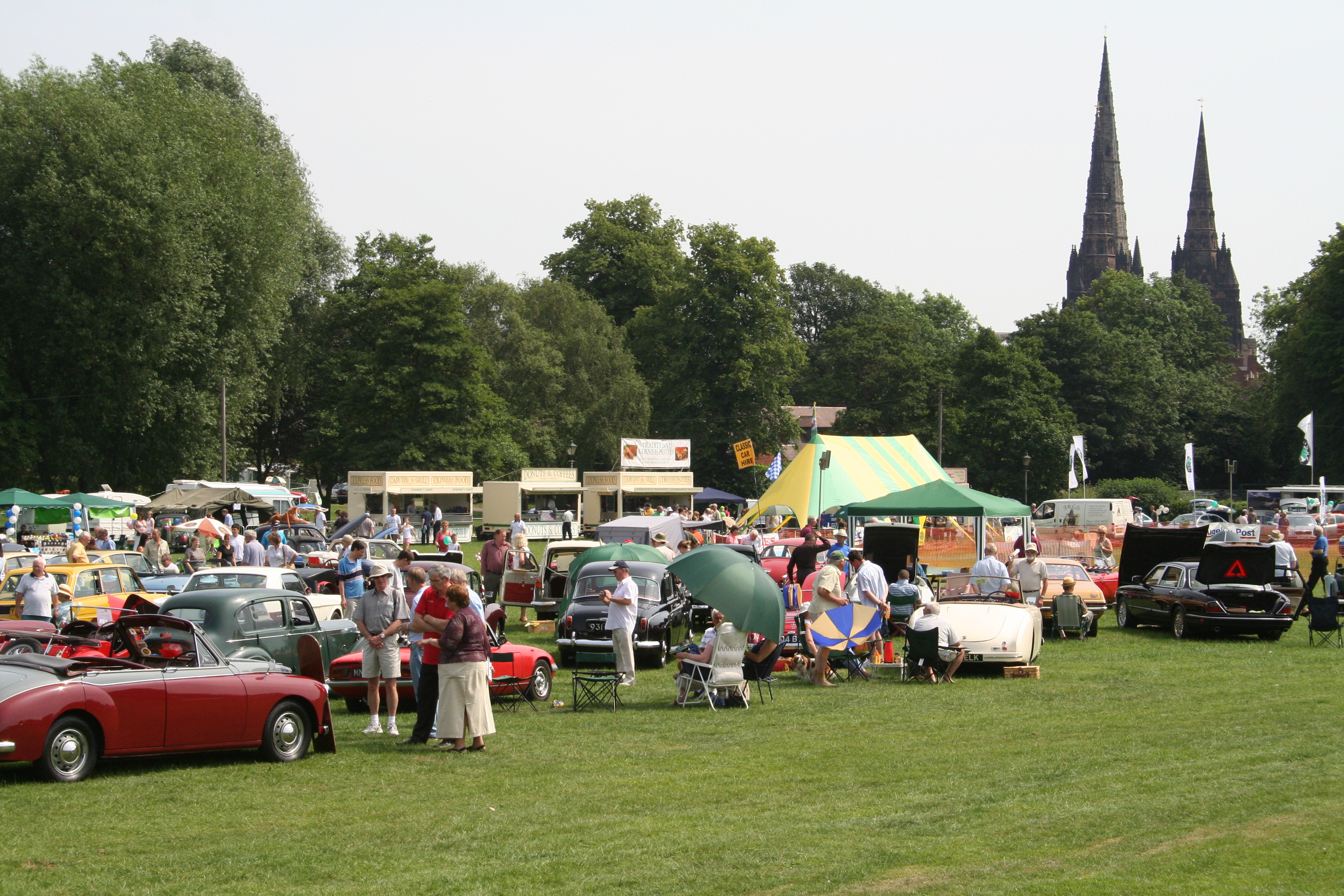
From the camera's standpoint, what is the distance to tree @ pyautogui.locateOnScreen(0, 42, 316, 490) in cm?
4250

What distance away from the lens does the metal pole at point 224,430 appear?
4597 cm

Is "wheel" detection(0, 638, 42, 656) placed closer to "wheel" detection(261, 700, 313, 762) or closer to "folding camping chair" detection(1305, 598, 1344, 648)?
"wheel" detection(261, 700, 313, 762)

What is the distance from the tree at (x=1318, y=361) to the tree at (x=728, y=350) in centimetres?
2558

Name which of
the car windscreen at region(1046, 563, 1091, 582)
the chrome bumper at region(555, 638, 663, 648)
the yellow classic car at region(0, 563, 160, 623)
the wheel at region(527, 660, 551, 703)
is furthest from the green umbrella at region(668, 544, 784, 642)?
the car windscreen at region(1046, 563, 1091, 582)

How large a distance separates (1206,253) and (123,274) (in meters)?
159

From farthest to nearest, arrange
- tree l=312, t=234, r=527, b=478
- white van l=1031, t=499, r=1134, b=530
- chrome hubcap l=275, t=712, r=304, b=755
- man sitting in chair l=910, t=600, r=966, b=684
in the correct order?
tree l=312, t=234, r=527, b=478, white van l=1031, t=499, r=1134, b=530, man sitting in chair l=910, t=600, r=966, b=684, chrome hubcap l=275, t=712, r=304, b=755

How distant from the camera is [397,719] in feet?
45.3

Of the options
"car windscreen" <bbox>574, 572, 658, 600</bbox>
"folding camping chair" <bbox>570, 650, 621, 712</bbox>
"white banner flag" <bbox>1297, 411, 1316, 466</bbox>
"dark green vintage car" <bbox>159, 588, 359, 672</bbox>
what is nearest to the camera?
"dark green vintage car" <bbox>159, 588, 359, 672</bbox>

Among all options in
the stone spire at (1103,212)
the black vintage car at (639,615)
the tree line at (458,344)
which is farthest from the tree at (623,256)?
the stone spire at (1103,212)

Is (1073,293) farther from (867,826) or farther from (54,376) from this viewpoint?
(867,826)

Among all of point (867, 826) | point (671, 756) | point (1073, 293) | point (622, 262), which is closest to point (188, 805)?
point (671, 756)

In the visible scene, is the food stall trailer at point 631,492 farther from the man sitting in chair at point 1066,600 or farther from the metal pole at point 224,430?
the man sitting in chair at point 1066,600

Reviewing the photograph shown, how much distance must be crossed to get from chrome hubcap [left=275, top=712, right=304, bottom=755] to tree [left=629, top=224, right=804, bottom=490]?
59.6m

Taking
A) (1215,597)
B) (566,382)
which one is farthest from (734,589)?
(566,382)
